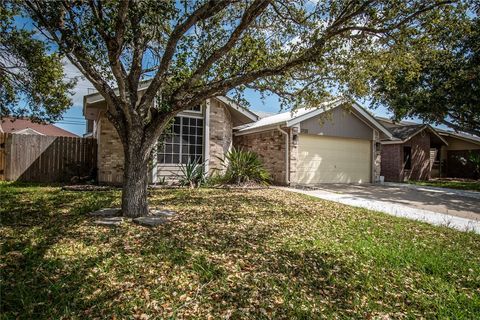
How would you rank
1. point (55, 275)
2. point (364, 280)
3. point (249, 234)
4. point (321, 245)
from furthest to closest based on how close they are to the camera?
point (249, 234) → point (321, 245) → point (364, 280) → point (55, 275)

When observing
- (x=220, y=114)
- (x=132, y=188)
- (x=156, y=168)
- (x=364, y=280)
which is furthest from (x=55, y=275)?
(x=220, y=114)

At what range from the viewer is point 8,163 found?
10.9 metres

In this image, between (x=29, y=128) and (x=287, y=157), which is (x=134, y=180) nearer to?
(x=287, y=157)

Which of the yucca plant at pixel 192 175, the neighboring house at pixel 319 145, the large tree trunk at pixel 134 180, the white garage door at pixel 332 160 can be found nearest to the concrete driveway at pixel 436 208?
the neighboring house at pixel 319 145

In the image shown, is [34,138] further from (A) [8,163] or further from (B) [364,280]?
(B) [364,280]

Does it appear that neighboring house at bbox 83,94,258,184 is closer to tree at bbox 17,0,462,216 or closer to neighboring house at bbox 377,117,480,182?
tree at bbox 17,0,462,216

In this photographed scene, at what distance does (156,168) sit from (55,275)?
7676 mm

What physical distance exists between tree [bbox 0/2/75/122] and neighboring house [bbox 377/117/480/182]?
55.1 feet

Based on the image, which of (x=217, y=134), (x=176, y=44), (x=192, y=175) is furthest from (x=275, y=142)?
(x=176, y=44)

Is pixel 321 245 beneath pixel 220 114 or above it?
beneath

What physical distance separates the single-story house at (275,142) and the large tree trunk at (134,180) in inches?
160

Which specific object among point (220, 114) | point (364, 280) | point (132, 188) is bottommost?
point (364, 280)

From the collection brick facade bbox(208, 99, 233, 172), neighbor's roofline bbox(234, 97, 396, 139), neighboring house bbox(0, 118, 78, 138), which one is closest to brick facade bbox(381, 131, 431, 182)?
neighbor's roofline bbox(234, 97, 396, 139)

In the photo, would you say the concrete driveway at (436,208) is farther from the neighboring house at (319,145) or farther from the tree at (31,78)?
the tree at (31,78)
